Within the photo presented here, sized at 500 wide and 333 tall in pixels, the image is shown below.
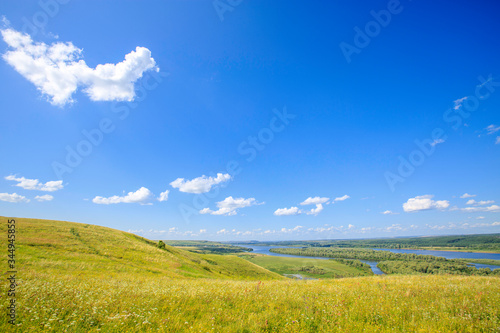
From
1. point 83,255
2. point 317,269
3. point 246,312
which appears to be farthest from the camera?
point 317,269

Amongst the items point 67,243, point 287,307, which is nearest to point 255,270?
point 67,243

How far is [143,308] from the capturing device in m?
7.02

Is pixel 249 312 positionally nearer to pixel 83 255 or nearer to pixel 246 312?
pixel 246 312

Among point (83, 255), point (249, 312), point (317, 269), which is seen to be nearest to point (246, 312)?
point (249, 312)

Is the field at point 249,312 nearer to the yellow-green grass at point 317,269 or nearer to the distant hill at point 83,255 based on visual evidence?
the distant hill at point 83,255

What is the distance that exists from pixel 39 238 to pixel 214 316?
39.1m

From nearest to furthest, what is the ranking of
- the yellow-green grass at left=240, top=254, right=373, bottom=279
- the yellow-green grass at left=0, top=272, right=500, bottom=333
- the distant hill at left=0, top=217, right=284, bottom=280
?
the yellow-green grass at left=0, top=272, right=500, bottom=333 < the distant hill at left=0, top=217, right=284, bottom=280 < the yellow-green grass at left=240, top=254, right=373, bottom=279

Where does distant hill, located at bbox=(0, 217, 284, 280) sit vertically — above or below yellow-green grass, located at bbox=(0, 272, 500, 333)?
below

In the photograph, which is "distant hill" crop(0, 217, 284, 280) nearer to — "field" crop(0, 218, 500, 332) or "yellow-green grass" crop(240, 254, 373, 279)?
"field" crop(0, 218, 500, 332)

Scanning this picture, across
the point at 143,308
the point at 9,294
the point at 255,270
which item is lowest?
the point at 255,270

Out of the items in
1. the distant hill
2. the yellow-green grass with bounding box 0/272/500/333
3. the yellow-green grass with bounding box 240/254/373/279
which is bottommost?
the yellow-green grass with bounding box 240/254/373/279

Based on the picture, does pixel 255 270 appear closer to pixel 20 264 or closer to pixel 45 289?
pixel 20 264

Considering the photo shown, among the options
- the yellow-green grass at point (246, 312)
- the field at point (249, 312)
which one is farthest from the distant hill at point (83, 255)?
the yellow-green grass at point (246, 312)

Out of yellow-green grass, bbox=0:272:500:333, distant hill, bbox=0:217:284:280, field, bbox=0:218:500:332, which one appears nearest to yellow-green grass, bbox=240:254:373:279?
distant hill, bbox=0:217:284:280
